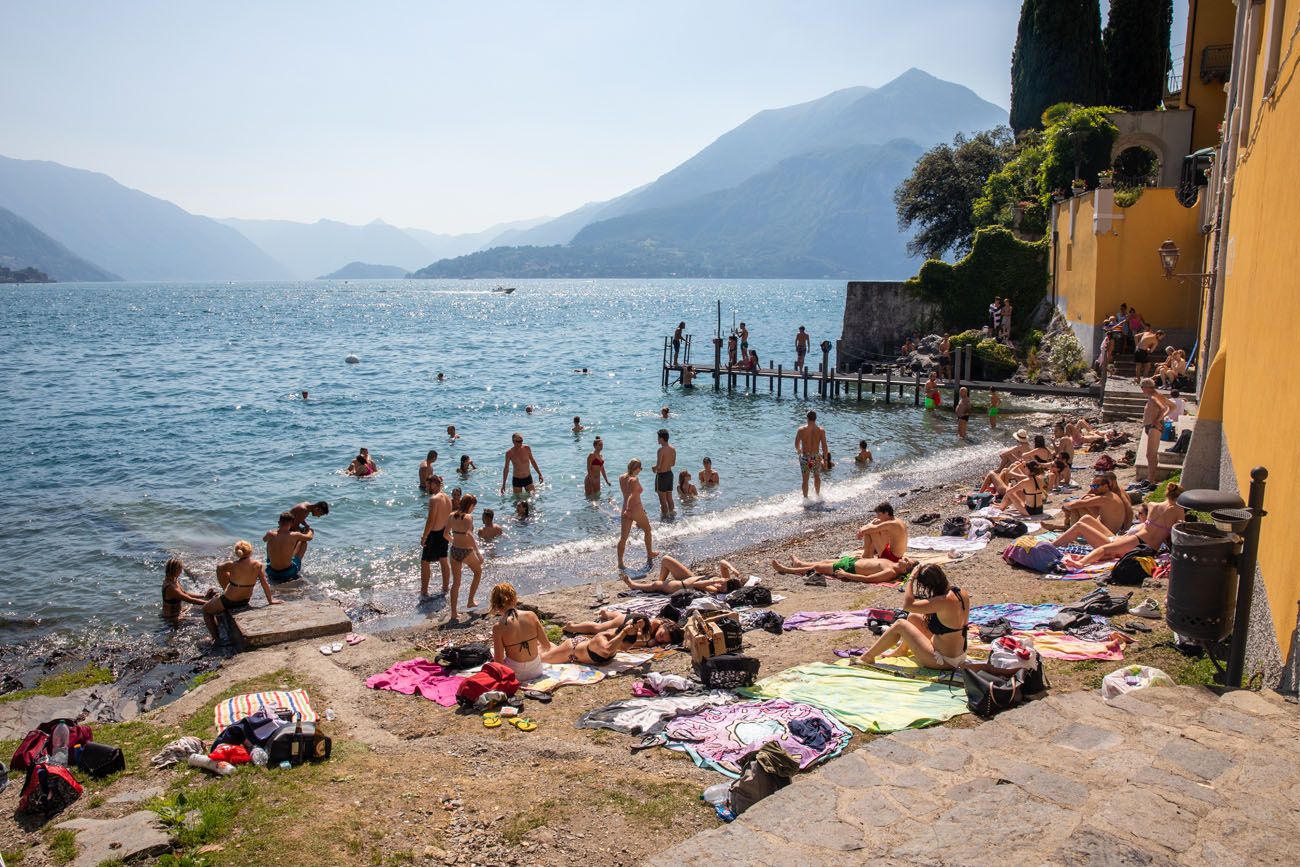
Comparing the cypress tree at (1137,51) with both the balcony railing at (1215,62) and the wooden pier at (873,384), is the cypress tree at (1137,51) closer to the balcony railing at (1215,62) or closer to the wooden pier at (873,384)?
the balcony railing at (1215,62)

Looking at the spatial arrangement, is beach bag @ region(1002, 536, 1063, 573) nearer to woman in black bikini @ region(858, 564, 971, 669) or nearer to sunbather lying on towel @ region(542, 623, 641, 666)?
woman in black bikini @ region(858, 564, 971, 669)

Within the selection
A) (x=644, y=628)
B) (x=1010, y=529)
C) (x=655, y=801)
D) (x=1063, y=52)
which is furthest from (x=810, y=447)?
(x=1063, y=52)

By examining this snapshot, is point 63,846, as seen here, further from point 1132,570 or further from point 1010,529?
point 1010,529

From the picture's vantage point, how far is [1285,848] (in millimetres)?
3428

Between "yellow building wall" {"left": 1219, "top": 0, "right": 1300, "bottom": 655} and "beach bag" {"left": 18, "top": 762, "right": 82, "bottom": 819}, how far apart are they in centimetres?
724

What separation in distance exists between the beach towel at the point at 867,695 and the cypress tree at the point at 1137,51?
38213mm

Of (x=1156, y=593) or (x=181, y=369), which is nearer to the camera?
(x=1156, y=593)

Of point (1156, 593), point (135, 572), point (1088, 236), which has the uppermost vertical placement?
point (1088, 236)

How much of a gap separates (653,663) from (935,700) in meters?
2.66

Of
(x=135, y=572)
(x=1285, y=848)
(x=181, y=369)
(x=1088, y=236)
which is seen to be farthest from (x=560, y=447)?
(x=181, y=369)

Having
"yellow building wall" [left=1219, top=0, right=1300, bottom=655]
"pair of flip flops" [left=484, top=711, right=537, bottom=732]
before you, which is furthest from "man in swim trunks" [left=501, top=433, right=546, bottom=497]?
"yellow building wall" [left=1219, top=0, right=1300, bottom=655]

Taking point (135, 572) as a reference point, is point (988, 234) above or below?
above

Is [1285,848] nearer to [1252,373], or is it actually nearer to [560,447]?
[1252,373]

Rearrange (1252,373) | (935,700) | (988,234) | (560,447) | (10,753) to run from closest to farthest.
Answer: (935,700) < (10,753) < (1252,373) < (560,447) < (988,234)
